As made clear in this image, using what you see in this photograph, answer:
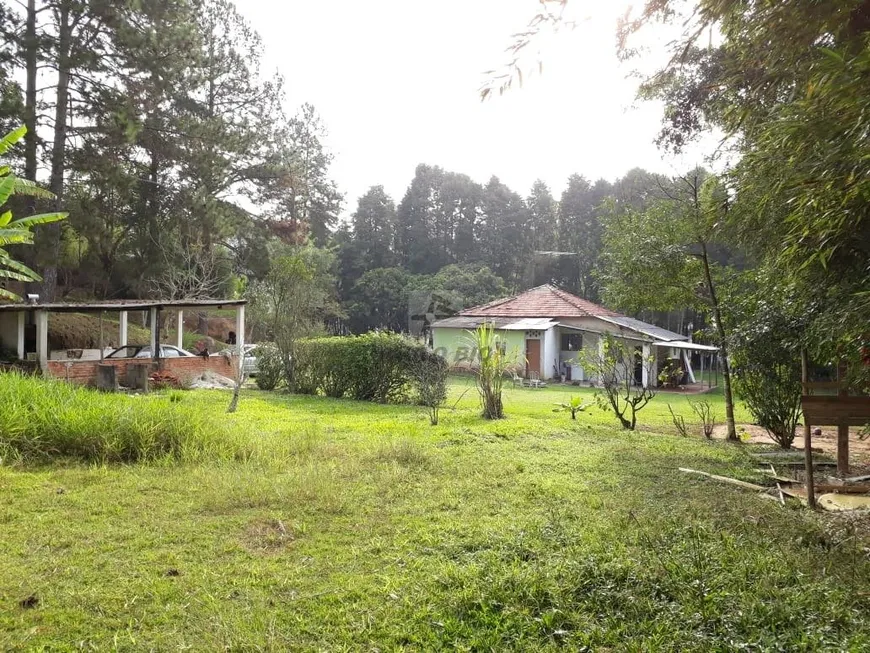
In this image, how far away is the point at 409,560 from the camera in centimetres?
398

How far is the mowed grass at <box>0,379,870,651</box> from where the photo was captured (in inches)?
117

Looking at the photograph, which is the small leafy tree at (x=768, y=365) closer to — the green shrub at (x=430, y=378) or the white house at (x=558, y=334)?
the green shrub at (x=430, y=378)

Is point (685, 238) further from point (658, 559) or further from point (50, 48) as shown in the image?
point (50, 48)

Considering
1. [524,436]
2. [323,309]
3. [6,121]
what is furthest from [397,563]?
[323,309]

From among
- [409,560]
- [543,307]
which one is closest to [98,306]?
[409,560]

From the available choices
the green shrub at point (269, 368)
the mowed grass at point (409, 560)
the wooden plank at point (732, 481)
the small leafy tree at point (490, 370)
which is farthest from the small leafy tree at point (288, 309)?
the wooden plank at point (732, 481)

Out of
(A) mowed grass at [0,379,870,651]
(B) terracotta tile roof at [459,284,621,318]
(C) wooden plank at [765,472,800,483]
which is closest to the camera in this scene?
(A) mowed grass at [0,379,870,651]

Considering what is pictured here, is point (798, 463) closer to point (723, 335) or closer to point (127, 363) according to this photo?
point (723, 335)

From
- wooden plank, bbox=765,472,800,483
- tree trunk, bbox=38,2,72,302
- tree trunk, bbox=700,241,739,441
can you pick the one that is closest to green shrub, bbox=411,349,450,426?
tree trunk, bbox=700,241,739,441

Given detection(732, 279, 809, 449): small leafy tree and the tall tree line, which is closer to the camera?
detection(732, 279, 809, 449): small leafy tree

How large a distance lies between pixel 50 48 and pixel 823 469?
23734 mm

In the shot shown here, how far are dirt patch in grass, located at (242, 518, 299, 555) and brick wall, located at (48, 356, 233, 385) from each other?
41.8ft

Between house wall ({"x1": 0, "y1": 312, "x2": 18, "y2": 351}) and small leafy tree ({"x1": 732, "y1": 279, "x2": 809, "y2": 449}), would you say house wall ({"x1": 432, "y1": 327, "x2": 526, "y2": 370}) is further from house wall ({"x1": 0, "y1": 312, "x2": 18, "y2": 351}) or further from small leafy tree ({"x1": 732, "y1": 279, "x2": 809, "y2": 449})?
small leafy tree ({"x1": 732, "y1": 279, "x2": 809, "y2": 449})

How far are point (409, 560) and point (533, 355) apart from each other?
24627 mm
